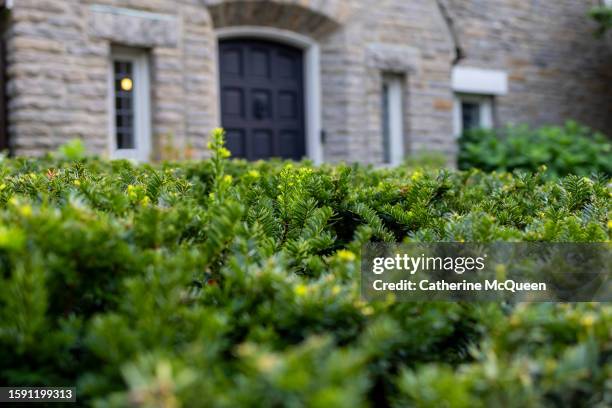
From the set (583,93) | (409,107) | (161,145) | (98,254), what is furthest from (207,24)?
(583,93)

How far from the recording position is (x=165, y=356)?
3.23 feet

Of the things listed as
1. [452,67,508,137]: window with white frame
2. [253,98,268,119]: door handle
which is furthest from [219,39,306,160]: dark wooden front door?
[452,67,508,137]: window with white frame

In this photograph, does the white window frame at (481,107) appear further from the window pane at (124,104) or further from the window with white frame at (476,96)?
the window pane at (124,104)

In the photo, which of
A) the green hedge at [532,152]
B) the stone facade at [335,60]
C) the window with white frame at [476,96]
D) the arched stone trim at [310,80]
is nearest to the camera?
the stone facade at [335,60]

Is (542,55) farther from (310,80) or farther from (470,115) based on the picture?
(310,80)

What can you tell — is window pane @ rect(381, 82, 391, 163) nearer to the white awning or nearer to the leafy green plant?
the white awning

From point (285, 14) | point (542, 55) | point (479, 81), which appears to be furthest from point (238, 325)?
point (542, 55)

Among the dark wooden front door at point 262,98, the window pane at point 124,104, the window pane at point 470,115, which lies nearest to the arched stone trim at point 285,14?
the dark wooden front door at point 262,98

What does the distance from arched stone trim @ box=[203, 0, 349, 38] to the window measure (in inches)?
50.2

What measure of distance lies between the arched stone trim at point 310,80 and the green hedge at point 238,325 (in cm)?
705

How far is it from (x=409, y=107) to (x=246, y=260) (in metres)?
8.14

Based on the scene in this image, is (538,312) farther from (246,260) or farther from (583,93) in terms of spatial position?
(583,93)

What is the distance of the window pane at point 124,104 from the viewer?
740 cm

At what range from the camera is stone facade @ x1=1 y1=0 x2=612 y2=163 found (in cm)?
654
